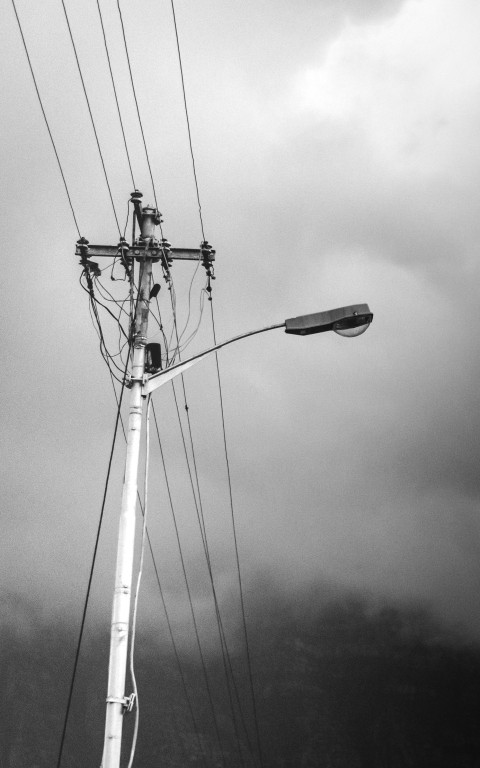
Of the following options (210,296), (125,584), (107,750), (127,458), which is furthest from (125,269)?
(107,750)

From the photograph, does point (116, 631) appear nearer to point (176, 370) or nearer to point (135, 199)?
point (176, 370)

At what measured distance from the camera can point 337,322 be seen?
1076cm

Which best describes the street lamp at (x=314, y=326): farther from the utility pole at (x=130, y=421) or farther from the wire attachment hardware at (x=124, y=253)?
the wire attachment hardware at (x=124, y=253)

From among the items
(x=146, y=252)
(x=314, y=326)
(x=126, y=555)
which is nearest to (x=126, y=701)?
(x=126, y=555)

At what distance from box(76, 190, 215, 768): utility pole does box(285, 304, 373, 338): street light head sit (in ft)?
8.42

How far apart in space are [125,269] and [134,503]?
4.47 m

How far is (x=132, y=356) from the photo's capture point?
37.7ft

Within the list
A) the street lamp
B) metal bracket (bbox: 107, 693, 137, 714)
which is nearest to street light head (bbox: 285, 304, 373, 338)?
the street lamp

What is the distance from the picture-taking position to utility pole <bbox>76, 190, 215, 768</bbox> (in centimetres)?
921

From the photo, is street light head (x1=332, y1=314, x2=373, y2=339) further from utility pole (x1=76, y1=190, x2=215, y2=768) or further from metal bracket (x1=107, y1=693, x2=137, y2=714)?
metal bracket (x1=107, y1=693, x2=137, y2=714)

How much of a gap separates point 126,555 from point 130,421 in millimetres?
2015

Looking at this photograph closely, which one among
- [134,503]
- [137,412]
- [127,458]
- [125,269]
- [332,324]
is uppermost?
[125,269]

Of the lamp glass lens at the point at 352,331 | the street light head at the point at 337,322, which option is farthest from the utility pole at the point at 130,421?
the lamp glass lens at the point at 352,331

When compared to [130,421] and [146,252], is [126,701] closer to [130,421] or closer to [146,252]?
[130,421]
